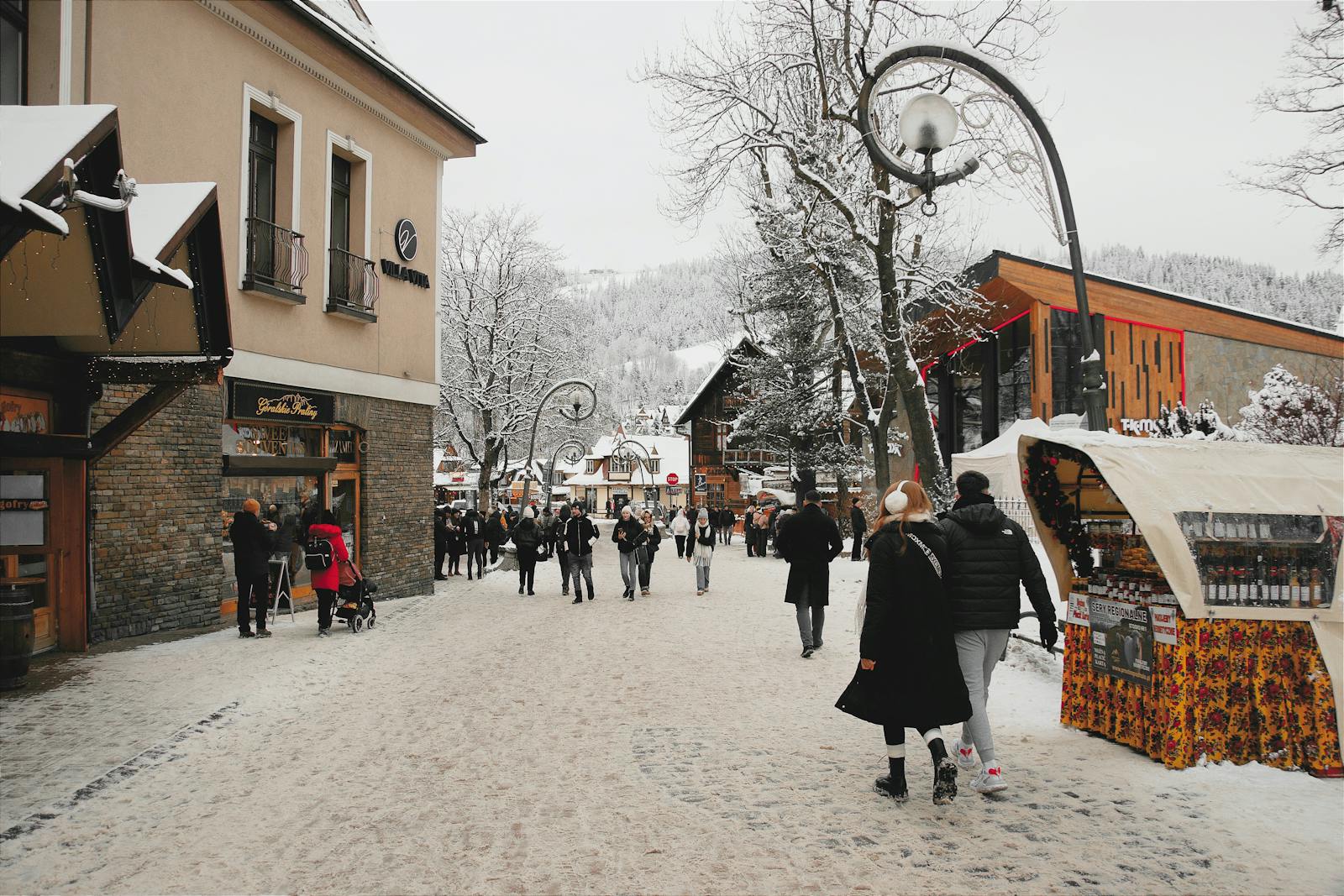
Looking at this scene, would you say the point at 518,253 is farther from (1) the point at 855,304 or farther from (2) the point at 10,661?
(2) the point at 10,661

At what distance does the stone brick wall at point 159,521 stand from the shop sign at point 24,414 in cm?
54

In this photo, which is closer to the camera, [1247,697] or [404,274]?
[1247,697]

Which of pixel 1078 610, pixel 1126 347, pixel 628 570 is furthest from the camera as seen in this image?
pixel 1126 347

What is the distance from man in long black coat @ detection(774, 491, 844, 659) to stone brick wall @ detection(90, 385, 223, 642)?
24.1 feet

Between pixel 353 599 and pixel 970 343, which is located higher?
pixel 970 343

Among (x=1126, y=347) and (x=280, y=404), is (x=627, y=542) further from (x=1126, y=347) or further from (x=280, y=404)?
(x=1126, y=347)

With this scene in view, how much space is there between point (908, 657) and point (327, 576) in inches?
355

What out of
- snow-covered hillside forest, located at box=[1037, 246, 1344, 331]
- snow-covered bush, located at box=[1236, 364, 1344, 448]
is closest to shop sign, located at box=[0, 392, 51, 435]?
snow-covered bush, located at box=[1236, 364, 1344, 448]

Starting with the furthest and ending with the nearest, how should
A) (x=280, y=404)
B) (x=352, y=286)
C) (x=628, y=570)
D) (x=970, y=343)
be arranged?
(x=970, y=343), (x=628, y=570), (x=352, y=286), (x=280, y=404)

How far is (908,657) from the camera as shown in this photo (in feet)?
17.7

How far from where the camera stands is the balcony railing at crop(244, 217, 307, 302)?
1306cm

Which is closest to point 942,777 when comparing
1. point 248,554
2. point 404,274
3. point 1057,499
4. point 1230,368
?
point 1057,499

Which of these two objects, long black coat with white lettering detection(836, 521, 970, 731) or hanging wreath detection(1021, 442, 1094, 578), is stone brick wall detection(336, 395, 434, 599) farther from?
long black coat with white lettering detection(836, 521, 970, 731)

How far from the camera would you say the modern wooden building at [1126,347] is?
26562 millimetres
